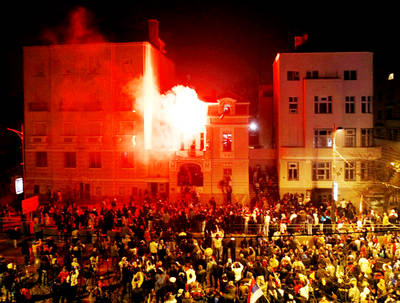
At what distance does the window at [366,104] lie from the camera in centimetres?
3400

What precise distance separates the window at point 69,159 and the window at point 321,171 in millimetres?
21805

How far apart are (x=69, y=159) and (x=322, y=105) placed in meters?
23.5

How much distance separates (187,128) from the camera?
36.2 meters

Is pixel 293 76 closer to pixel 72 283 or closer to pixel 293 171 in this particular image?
pixel 293 171

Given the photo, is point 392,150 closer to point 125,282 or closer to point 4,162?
point 125,282

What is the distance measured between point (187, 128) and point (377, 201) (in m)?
17.7

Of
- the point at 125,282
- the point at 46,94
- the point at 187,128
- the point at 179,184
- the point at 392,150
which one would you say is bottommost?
the point at 125,282

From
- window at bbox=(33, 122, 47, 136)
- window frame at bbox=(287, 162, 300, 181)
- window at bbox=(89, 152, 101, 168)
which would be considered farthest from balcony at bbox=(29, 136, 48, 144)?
window frame at bbox=(287, 162, 300, 181)

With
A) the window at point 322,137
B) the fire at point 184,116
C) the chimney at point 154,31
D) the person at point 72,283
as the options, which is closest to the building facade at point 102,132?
the fire at point 184,116

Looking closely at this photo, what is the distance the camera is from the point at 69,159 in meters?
36.3

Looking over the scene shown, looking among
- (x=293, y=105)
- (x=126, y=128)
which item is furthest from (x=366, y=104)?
(x=126, y=128)

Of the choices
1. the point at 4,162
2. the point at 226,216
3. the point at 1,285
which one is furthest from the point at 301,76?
the point at 4,162

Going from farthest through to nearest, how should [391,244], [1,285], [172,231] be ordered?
1. [172,231]
2. [391,244]
3. [1,285]

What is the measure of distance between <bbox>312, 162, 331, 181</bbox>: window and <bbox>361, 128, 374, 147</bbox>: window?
3.70 m
